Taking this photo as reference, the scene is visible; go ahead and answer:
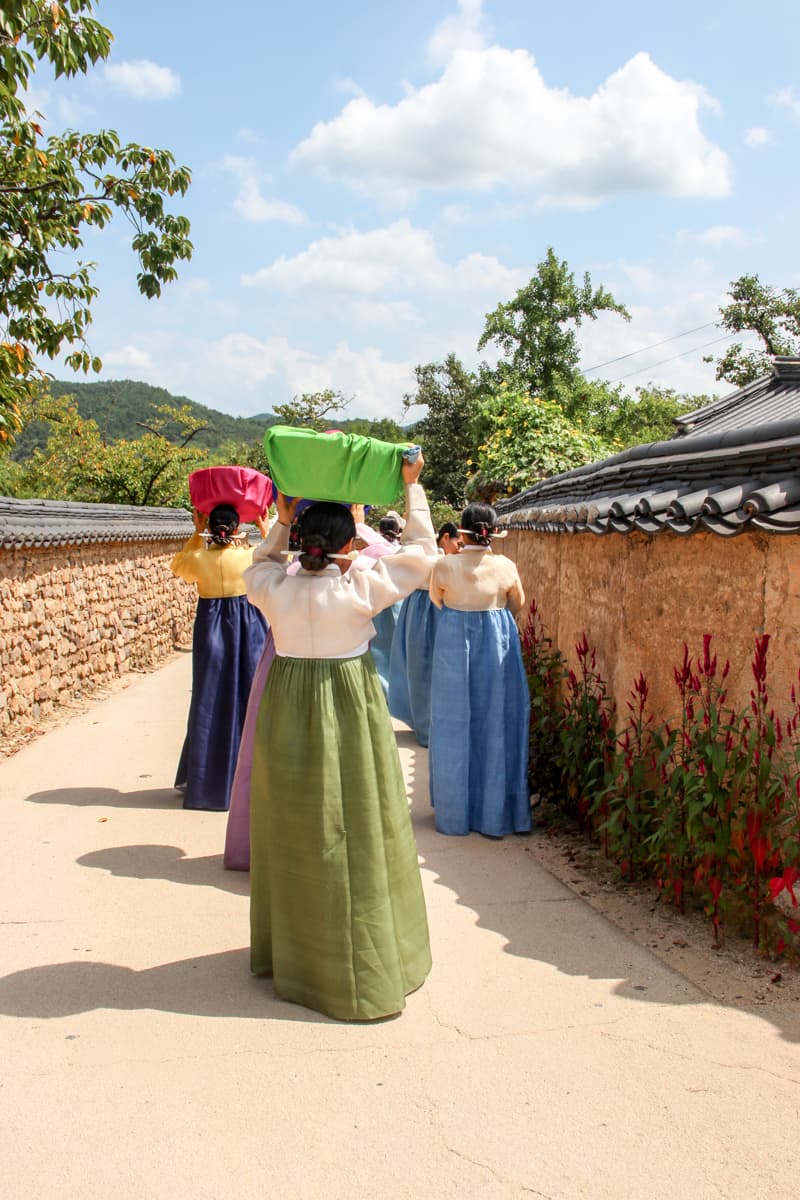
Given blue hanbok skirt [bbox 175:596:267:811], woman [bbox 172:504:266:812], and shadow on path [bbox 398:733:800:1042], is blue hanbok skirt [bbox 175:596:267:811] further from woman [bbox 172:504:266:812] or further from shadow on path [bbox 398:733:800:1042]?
shadow on path [bbox 398:733:800:1042]

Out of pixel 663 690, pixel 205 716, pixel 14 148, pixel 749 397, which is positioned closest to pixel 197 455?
pixel 749 397

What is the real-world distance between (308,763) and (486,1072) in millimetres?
1125

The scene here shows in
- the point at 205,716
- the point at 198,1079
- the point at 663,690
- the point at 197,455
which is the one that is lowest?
the point at 198,1079

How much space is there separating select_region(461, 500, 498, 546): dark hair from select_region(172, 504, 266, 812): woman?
1.39m

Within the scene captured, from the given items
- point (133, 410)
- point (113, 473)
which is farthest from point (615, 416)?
point (133, 410)

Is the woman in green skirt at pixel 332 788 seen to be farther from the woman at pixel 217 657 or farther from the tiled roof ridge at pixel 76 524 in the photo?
the tiled roof ridge at pixel 76 524

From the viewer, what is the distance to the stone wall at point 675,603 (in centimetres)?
376

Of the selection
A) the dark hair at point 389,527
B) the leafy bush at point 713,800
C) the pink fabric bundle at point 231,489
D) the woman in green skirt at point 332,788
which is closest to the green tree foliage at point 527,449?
the dark hair at point 389,527

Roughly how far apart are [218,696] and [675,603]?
9.91 feet

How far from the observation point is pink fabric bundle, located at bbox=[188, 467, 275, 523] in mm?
6113

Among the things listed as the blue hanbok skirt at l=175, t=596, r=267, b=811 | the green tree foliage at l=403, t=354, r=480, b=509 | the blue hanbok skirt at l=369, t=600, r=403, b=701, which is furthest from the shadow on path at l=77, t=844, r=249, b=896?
the green tree foliage at l=403, t=354, r=480, b=509

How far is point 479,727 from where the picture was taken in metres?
5.81

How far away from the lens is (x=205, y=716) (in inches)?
245

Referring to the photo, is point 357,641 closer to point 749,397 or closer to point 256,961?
point 256,961
